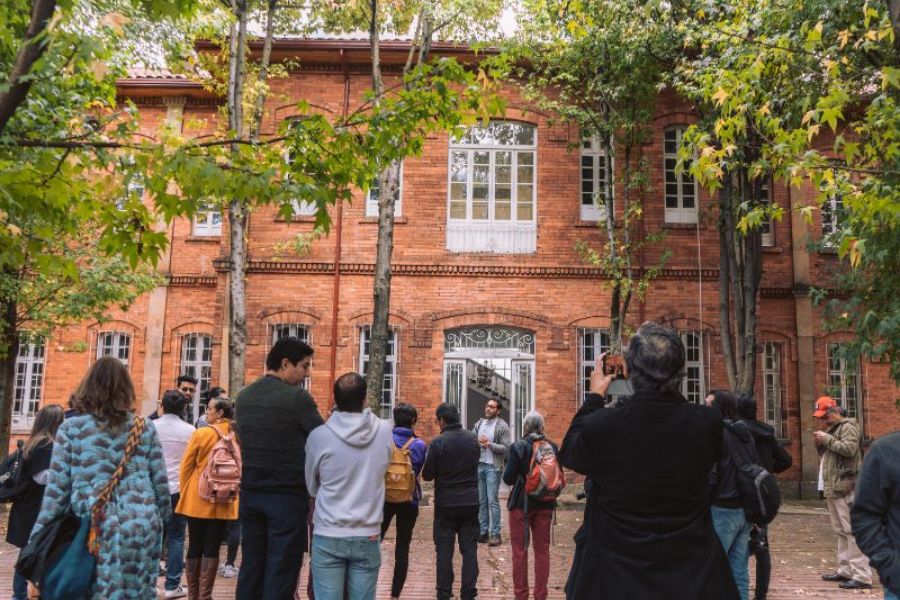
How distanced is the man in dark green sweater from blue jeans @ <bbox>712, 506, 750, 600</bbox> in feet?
10.6

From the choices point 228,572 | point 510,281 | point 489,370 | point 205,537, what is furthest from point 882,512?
point 510,281

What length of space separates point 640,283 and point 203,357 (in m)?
10.1

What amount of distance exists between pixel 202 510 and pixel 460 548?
7.82 ft

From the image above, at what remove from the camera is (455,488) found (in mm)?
7242

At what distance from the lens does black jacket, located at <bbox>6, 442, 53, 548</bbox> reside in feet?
19.3

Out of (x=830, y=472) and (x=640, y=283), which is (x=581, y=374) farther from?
(x=830, y=472)

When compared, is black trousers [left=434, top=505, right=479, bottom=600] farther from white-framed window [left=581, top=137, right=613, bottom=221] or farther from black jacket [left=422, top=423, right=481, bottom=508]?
white-framed window [left=581, top=137, right=613, bottom=221]

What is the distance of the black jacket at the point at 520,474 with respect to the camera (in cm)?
723

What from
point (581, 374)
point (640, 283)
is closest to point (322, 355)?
point (581, 374)

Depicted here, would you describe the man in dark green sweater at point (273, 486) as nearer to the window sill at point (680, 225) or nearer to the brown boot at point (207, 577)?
the brown boot at point (207, 577)

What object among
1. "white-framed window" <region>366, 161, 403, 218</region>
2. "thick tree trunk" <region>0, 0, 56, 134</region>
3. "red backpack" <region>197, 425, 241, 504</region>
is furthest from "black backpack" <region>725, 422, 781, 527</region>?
"white-framed window" <region>366, 161, 403, 218</region>

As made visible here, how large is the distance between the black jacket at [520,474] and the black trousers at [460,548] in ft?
1.31

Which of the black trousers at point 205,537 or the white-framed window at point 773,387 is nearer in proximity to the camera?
the black trousers at point 205,537

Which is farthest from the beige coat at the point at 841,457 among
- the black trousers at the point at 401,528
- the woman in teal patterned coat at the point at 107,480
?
the woman in teal patterned coat at the point at 107,480
